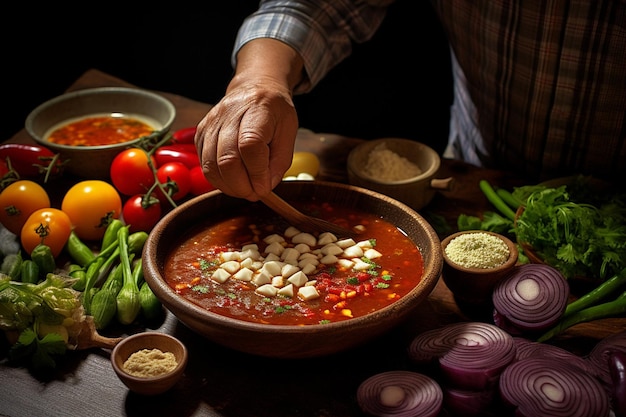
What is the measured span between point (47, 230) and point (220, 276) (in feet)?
2.29

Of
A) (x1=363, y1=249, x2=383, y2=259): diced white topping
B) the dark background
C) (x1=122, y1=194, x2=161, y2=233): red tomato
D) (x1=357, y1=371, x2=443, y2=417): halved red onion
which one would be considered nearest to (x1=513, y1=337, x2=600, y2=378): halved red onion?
(x1=357, y1=371, x2=443, y2=417): halved red onion

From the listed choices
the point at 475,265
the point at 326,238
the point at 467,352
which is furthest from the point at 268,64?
the point at 467,352

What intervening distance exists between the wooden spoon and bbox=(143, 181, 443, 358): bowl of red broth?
20mm

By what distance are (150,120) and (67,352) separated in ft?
4.69

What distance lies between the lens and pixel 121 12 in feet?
17.3

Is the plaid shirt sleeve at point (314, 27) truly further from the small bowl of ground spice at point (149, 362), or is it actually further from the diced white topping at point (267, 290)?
the small bowl of ground spice at point (149, 362)

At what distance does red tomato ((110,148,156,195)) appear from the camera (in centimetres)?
270

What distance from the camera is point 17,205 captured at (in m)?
2.50

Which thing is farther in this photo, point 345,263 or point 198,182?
point 198,182

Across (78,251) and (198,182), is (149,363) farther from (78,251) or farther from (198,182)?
(198,182)

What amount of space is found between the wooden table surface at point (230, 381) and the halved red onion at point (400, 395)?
0.22 ft

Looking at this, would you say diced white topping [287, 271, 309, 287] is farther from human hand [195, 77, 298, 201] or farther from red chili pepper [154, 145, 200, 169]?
red chili pepper [154, 145, 200, 169]

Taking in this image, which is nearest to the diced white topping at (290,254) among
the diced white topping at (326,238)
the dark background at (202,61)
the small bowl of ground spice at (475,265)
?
the diced white topping at (326,238)

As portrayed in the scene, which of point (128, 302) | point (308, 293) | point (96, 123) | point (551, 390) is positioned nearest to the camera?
point (551, 390)
